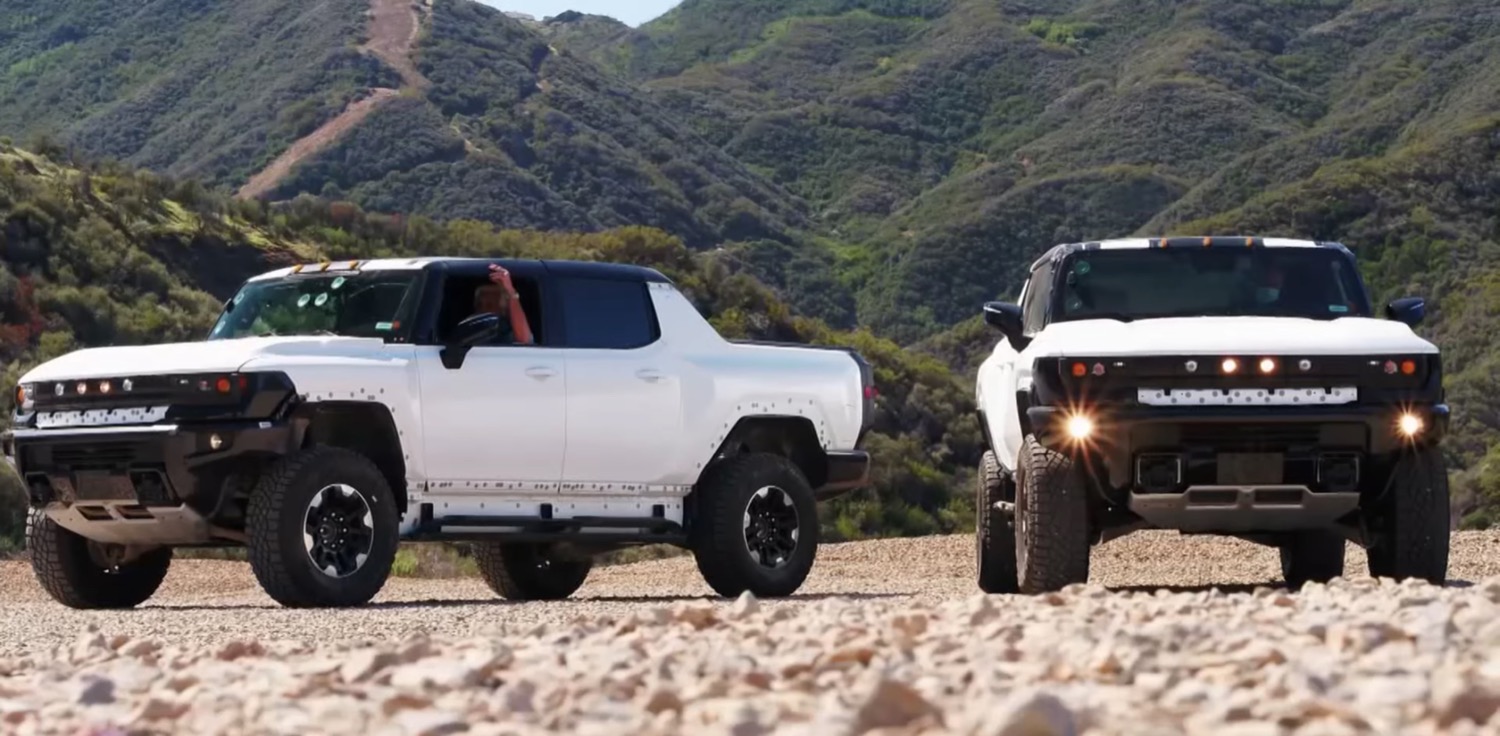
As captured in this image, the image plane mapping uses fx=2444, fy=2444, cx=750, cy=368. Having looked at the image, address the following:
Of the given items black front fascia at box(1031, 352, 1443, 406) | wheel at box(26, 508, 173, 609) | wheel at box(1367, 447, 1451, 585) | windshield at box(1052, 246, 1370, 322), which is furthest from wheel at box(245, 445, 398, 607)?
wheel at box(1367, 447, 1451, 585)

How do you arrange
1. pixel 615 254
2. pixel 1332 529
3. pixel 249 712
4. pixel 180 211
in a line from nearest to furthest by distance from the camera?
1. pixel 249 712
2. pixel 1332 529
3. pixel 180 211
4. pixel 615 254

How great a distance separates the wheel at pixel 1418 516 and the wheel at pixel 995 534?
2261 millimetres

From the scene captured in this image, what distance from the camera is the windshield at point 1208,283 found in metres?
12.5

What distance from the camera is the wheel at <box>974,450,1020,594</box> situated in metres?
13.0

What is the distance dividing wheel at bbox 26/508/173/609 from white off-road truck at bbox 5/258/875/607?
0.01 meters

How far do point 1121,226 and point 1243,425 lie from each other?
267ft

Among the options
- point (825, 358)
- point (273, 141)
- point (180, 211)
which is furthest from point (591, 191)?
point (825, 358)

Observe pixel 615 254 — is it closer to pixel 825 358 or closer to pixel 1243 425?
pixel 825 358

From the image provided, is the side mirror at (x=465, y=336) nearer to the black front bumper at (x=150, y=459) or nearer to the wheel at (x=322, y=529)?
the wheel at (x=322, y=529)

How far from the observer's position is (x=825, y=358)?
14.3 meters

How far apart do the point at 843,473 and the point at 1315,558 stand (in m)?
2.73

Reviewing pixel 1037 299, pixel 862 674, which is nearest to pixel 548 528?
pixel 1037 299

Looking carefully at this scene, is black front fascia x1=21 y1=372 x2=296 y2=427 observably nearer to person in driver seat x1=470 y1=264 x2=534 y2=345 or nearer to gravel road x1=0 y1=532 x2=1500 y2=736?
person in driver seat x1=470 y1=264 x2=534 y2=345

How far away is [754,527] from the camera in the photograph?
44.6ft
